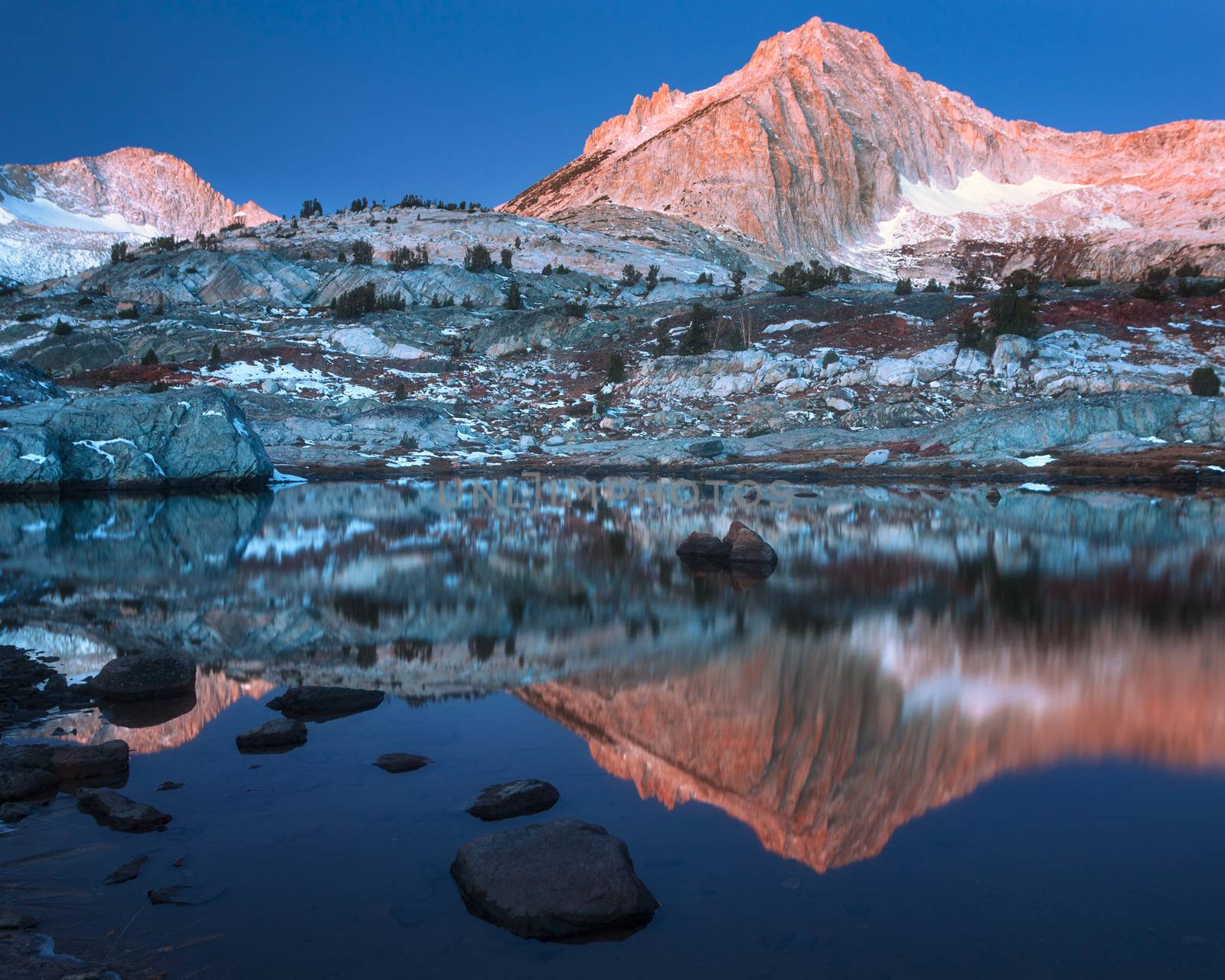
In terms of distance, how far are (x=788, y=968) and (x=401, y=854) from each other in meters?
→ 2.57

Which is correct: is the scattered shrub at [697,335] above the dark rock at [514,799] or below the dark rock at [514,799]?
above

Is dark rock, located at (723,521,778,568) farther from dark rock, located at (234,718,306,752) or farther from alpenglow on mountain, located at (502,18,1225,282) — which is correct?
alpenglow on mountain, located at (502,18,1225,282)

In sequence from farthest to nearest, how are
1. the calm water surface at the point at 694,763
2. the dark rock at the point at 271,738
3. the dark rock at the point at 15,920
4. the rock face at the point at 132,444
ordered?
the rock face at the point at 132,444
the dark rock at the point at 271,738
the calm water surface at the point at 694,763
the dark rock at the point at 15,920

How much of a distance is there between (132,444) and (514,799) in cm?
3675

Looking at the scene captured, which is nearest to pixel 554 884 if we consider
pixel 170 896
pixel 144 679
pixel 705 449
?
pixel 170 896

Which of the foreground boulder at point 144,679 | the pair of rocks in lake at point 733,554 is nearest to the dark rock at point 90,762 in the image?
the foreground boulder at point 144,679

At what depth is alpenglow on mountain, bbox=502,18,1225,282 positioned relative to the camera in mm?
118250

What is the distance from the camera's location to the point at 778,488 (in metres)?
36.0

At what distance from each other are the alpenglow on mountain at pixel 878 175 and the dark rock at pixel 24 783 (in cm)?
11152

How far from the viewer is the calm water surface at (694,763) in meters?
4.69

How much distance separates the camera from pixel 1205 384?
41.5 meters

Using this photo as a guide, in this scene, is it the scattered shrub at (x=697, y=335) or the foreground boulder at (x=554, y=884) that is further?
the scattered shrub at (x=697, y=335)

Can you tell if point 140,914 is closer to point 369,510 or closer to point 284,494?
point 369,510

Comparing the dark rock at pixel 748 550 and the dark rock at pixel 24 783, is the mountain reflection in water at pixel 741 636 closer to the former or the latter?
the dark rock at pixel 748 550
